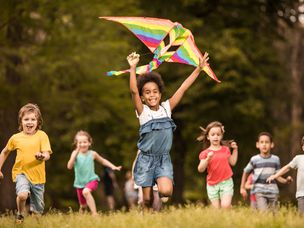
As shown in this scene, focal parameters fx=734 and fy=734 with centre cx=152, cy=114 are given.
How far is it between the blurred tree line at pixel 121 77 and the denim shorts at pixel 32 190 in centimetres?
1159

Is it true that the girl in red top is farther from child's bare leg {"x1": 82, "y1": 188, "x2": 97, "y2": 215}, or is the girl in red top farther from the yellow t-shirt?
the yellow t-shirt

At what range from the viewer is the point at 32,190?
1083cm

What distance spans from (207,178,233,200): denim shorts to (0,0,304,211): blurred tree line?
1113 cm

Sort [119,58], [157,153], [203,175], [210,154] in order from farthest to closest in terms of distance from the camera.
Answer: [203,175] → [119,58] → [210,154] → [157,153]

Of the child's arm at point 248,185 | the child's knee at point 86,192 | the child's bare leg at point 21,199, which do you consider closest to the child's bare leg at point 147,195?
the child's bare leg at point 21,199

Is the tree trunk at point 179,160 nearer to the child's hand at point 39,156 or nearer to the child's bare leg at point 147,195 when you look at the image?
the child's bare leg at point 147,195

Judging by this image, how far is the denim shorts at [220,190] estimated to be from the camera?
12.4 m

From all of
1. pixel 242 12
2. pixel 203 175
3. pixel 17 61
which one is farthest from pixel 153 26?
pixel 203 175

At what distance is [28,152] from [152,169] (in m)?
1.84

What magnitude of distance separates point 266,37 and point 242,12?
5.33 ft

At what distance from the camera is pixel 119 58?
2606 centimetres

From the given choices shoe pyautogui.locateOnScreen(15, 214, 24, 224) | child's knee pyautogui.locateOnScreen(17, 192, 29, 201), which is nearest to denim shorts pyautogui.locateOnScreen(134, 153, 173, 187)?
child's knee pyautogui.locateOnScreen(17, 192, 29, 201)

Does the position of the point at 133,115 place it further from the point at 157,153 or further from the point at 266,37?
the point at 157,153

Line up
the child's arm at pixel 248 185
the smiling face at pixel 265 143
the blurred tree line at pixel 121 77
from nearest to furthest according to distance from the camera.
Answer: the smiling face at pixel 265 143 < the child's arm at pixel 248 185 < the blurred tree line at pixel 121 77
